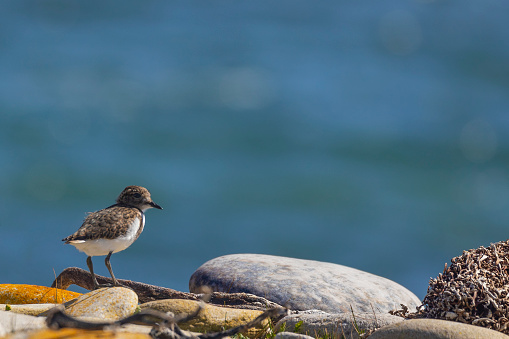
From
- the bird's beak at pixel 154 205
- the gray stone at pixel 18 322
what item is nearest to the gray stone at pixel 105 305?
the gray stone at pixel 18 322

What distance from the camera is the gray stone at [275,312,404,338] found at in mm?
6934

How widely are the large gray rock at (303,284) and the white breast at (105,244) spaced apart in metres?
2.33

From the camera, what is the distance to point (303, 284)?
9.95 meters

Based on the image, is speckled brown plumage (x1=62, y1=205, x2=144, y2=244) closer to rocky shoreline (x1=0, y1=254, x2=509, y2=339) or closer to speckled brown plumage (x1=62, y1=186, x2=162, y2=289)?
speckled brown plumage (x1=62, y1=186, x2=162, y2=289)

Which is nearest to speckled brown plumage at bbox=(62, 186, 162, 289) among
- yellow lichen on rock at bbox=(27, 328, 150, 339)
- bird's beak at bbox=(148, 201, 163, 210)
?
bird's beak at bbox=(148, 201, 163, 210)

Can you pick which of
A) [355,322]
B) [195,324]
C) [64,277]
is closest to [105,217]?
[64,277]

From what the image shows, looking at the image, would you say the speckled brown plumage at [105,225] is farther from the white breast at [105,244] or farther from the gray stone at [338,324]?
the gray stone at [338,324]

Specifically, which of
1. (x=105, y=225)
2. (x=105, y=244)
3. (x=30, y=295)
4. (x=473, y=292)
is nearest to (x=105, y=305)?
(x=105, y=244)

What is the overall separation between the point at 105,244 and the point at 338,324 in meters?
3.71

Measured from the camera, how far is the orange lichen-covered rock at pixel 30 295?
891 cm

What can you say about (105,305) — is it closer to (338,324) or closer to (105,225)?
(105,225)

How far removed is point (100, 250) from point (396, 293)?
560 cm

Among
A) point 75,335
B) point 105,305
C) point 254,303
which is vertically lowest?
point 75,335

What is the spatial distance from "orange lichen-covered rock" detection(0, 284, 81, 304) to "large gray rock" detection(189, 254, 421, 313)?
2.64 meters
